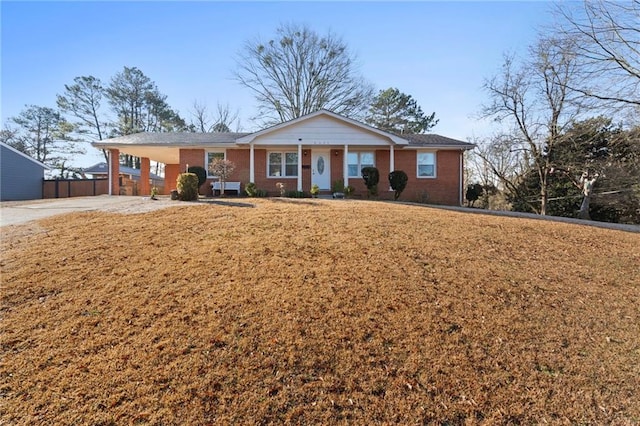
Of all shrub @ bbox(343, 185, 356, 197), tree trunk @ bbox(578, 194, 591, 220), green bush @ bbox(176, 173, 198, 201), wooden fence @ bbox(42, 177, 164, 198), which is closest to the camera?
green bush @ bbox(176, 173, 198, 201)

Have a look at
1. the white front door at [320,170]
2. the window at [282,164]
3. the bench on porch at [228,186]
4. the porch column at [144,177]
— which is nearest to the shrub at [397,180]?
the white front door at [320,170]

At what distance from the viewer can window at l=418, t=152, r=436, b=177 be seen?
17.6 m

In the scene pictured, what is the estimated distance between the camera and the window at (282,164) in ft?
57.4

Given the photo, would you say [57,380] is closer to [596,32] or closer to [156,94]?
[596,32]

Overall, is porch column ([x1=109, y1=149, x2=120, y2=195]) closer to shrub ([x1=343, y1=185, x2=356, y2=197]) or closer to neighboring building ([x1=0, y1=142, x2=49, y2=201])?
neighboring building ([x1=0, y1=142, x2=49, y2=201])

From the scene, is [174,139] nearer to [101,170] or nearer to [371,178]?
[371,178]

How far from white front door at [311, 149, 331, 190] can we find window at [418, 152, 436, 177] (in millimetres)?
5042

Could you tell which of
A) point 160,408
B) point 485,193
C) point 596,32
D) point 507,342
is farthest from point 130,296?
point 485,193

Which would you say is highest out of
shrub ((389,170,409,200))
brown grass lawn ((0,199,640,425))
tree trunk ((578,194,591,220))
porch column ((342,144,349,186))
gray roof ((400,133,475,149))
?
gray roof ((400,133,475,149))

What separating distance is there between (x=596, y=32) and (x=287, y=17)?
22753mm

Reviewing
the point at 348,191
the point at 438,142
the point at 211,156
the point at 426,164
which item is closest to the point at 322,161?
the point at 348,191

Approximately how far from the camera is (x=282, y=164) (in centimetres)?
1752

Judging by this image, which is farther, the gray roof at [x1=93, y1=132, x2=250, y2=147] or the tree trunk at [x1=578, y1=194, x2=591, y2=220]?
the tree trunk at [x1=578, y1=194, x2=591, y2=220]

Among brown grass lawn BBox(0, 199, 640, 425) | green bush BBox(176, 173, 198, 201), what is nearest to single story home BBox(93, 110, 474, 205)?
green bush BBox(176, 173, 198, 201)
